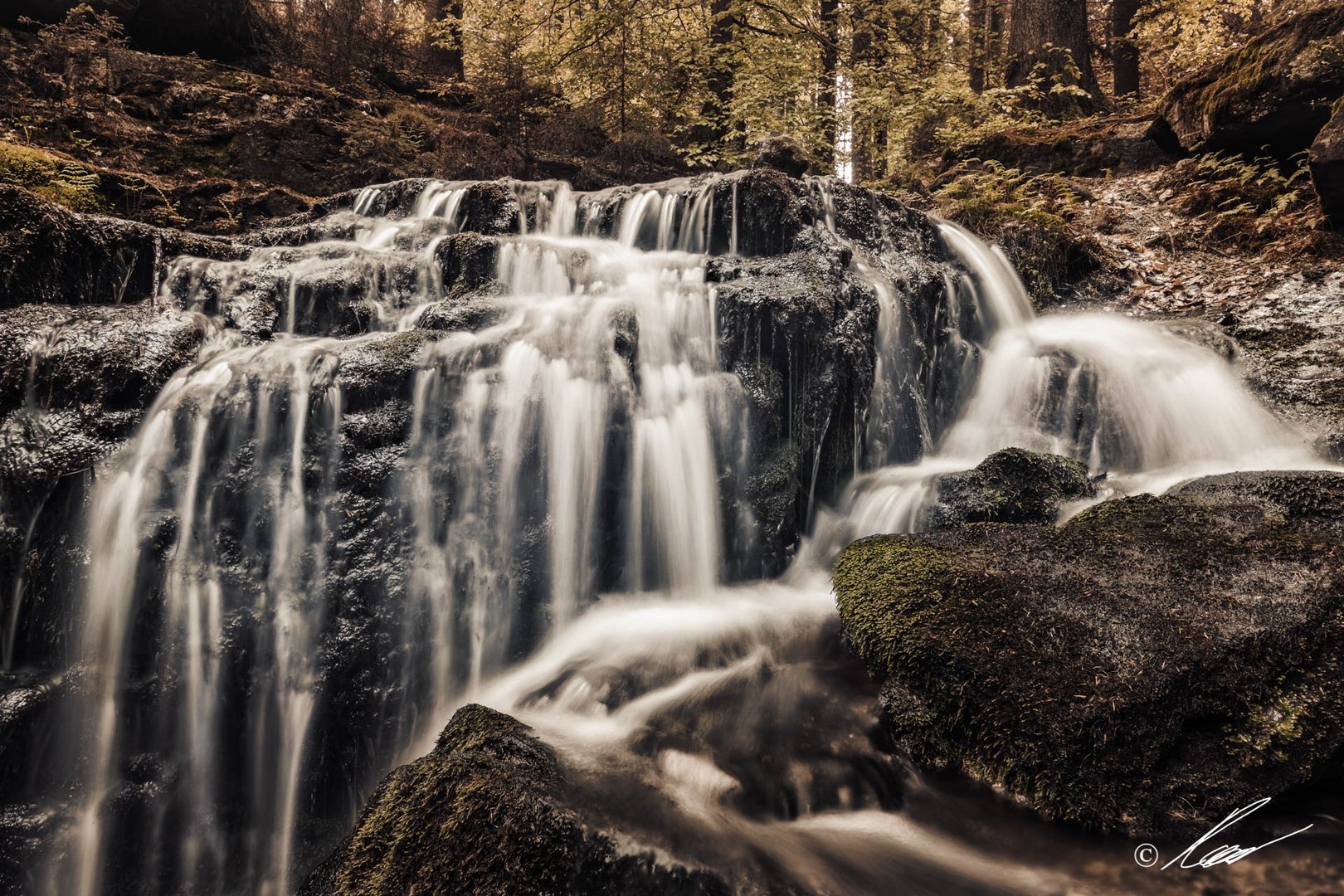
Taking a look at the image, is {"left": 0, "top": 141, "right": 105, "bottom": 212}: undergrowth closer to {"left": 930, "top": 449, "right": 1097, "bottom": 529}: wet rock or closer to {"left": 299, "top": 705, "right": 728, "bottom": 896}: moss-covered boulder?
{"left": 299, "top": 705, "right": 728, "bottom": 896}: moss-covered boulder

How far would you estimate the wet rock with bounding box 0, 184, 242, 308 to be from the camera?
15.9 ft

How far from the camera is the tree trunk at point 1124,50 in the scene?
1206cm

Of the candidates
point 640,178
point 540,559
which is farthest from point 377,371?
point 640,178

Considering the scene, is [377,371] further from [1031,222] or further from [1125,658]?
[1031,222]

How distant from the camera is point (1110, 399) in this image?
5.93m

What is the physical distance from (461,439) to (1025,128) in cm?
1066

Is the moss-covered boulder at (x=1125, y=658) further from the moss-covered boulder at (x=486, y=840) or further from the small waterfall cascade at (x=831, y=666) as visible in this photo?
the moss-covered boulder at (x=486, y=840)

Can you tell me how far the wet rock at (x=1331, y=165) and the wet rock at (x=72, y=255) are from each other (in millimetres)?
10723

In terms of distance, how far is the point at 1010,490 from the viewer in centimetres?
429

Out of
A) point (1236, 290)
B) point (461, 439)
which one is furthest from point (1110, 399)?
point (461, 439)

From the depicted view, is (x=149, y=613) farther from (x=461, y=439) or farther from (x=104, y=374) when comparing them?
(x=461, y=439)

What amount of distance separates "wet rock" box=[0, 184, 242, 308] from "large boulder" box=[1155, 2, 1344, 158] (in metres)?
11.4
